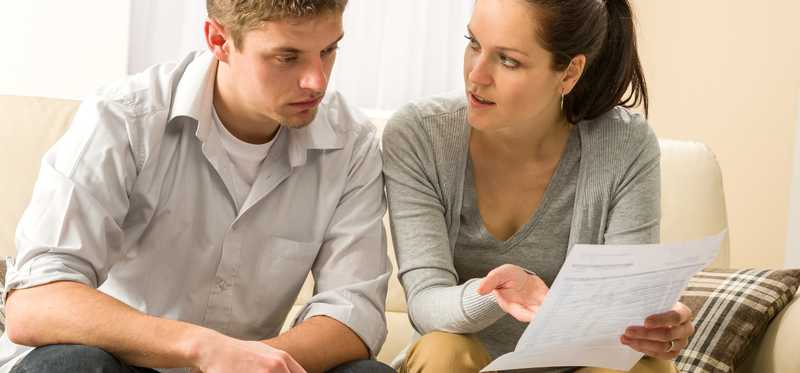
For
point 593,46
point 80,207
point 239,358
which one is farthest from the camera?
point 593,46

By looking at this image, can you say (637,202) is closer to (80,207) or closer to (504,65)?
(504,65)

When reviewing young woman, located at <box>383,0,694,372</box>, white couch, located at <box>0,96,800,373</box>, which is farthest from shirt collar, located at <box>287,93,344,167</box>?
white couch, located at <box>0,96,800,373</box>

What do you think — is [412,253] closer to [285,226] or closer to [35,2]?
[285,226]

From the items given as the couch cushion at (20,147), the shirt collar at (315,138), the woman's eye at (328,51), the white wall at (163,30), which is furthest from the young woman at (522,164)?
the white wall at (163,30)

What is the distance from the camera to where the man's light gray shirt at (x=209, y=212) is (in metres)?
1.53

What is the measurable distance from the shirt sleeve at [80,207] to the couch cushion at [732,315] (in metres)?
1.07

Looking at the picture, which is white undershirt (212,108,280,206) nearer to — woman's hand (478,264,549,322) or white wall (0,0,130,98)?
woman's hand (478,264,549,322)

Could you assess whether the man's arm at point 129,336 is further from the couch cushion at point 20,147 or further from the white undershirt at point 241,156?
the couch cushion at point 20,147

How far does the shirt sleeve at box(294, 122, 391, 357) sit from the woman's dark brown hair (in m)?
0.35

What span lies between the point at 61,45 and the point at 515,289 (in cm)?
221

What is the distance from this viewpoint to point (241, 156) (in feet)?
5.42

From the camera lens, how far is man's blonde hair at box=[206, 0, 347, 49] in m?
1.52

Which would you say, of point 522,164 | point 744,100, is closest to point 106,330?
point 522,164

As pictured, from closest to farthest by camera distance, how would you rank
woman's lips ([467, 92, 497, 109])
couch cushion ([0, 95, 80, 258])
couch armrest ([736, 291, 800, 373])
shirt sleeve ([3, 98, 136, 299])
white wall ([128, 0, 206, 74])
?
shirt sleeve ([3, 98, 136, 299])
woman's lips ([467, 92, 497, 109])
couch armrest ([736, 291, 800, 373])
couch cushion ([0, 95, 80, 258])
white wall ([128, 0, 206, 74])
